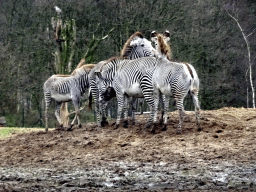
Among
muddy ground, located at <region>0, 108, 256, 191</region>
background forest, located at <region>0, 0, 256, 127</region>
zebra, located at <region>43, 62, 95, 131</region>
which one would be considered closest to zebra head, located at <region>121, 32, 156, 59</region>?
zebra, located at <region>43, 62, 95, 131</region>

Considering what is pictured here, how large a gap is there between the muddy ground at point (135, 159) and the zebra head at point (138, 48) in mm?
2828

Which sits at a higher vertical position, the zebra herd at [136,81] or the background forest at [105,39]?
the background forest at [105,39]

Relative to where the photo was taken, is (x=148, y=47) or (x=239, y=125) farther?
(x=148, y=47)

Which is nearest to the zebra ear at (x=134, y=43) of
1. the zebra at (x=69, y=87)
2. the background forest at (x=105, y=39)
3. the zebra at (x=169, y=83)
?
the zebra at (x=69, y=87)

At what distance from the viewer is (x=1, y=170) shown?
339 inches

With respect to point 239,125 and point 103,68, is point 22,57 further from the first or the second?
point 239,125

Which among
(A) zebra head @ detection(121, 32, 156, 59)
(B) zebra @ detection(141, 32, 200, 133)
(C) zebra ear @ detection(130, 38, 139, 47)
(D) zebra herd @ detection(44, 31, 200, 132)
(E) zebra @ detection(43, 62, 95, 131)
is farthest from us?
(A) zebra head @ detection(121, 32, 156, 59)

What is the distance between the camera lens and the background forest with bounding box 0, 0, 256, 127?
69.8ft

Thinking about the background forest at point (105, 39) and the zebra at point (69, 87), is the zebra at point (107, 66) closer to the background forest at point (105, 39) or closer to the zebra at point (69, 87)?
the zebra at point (69, 87)

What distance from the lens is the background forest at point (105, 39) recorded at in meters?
21.3

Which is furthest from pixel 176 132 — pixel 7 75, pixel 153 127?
pixel 7 75

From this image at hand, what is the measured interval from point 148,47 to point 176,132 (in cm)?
423

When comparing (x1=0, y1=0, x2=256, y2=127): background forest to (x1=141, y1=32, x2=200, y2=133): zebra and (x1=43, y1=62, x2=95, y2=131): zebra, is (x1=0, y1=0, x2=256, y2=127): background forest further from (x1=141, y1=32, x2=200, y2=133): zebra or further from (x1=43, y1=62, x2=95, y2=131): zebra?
(x1=141, y1=32, x2=200, y2=133): zebra

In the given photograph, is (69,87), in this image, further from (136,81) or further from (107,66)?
(136,81)
